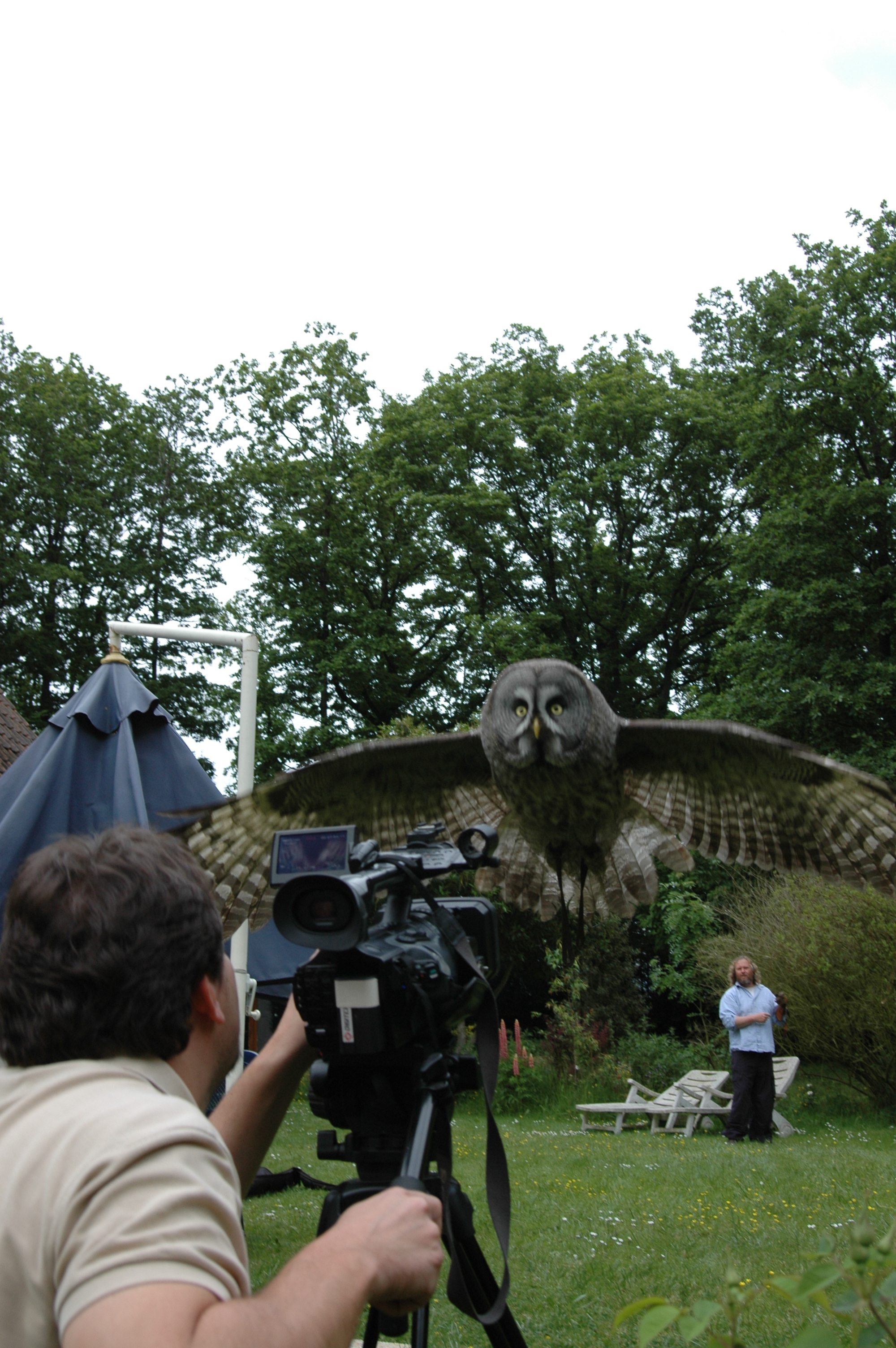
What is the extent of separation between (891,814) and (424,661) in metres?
17.9

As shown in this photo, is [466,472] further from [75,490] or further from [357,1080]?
[357,1080]

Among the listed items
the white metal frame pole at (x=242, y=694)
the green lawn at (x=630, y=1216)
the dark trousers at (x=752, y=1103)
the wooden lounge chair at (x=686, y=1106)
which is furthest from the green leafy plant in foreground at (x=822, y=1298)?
the wooden lounge chair at (x=686, y=1106)

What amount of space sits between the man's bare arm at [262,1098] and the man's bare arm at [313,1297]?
42 centimetres

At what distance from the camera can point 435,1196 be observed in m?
1.51

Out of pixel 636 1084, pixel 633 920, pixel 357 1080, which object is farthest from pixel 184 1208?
pixel 633 920

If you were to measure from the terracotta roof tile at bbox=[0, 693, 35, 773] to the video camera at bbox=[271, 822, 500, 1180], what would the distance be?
6455 mm

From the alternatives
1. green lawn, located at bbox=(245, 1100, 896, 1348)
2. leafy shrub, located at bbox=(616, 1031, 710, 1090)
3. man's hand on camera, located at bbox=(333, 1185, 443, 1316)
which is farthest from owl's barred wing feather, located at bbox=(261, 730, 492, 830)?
leafy shrub, located at bbox=(616, 1031, 710, 1090)

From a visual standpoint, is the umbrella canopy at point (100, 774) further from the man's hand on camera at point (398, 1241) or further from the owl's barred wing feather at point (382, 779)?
the man's hand on camera at point (398, 1241)

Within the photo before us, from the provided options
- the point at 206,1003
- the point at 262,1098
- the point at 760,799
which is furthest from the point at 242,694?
the point at 206,1003

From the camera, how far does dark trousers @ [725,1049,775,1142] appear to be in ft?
27.8

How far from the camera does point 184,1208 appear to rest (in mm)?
956

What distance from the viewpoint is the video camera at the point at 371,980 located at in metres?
1.43

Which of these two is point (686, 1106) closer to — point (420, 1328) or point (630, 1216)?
point (630, 1216)

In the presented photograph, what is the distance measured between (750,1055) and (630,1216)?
3.36 meters
